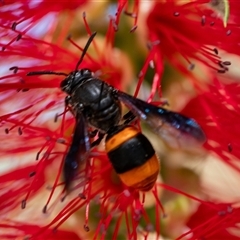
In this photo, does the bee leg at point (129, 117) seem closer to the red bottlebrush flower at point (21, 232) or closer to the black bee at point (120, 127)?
the black bee at point (120, 127)

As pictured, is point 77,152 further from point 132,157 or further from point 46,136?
point 46,136

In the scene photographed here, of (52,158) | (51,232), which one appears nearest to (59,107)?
(52,158)

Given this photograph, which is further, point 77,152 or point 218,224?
point 218,224

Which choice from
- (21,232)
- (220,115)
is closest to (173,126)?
(220,115)

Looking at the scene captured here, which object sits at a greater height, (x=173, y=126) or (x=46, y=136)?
(x=173, y=126)

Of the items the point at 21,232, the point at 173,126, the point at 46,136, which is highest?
the point at 173,126

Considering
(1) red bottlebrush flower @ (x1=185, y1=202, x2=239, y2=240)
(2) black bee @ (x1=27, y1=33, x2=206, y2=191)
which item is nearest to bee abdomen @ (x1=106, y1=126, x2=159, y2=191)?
(2) black bee @ (x1=27, y1=33, x2=206, y2=191)

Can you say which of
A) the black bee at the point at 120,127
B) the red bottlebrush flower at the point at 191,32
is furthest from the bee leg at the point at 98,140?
the red bottlebrush flower at the point at 191,32
